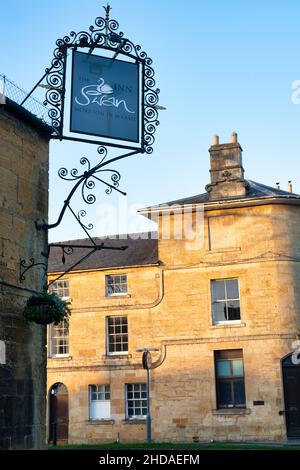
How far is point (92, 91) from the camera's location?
38.6 ft

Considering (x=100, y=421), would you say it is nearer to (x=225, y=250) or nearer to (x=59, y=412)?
(x=59, y=412)

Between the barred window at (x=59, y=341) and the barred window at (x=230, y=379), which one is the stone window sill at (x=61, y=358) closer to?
the barred window at (x=59, y=341)

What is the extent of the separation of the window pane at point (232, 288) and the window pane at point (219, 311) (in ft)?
1.60

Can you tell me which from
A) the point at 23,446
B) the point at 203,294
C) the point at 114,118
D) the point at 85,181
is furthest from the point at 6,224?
the point at 203,294

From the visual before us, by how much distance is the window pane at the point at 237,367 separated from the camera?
25.6 m

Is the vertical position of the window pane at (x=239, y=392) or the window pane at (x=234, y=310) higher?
the window pane at (x=234, y=310)

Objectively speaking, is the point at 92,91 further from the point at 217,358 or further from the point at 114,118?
the point at 217,358

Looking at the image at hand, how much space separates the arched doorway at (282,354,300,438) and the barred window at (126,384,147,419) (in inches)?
238

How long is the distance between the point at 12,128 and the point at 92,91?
5.65 feet

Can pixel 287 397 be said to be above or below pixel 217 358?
below

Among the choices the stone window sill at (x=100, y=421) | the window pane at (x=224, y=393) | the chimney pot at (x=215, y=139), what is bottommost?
the stone window sill at (x=100, y=421)

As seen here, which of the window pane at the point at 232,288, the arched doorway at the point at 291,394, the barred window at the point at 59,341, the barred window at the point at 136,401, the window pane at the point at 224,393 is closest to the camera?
the arched doorway at the point at 291,394

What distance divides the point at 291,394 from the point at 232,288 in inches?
192

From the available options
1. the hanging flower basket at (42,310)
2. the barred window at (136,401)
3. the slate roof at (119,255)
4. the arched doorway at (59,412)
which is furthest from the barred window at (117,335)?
the hanging flower basket at (42,310)
